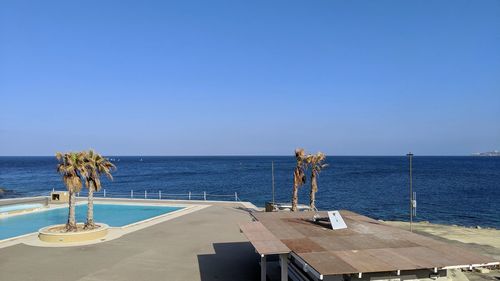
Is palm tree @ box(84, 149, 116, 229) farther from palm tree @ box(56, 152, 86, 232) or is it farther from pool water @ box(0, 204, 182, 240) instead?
pool water @ box(0, 204, 182, 240)

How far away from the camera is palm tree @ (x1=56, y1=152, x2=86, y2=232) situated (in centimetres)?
2147

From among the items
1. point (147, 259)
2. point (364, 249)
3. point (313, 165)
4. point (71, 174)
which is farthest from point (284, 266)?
point (313, 165)

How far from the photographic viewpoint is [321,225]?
50.5 ft

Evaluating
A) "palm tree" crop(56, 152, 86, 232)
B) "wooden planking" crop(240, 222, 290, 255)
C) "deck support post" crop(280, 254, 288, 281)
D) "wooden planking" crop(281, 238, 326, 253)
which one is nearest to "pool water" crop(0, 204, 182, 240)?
"palm tree" crop(56, 152, 86, 232)

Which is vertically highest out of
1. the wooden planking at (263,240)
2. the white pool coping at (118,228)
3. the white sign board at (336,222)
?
the white sign board at (336,222)

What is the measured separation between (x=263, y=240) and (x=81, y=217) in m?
22.9

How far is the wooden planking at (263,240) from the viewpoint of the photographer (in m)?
11.2

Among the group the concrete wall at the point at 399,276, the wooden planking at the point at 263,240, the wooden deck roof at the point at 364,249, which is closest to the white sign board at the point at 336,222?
the wooden deck roof at the point at 364,249

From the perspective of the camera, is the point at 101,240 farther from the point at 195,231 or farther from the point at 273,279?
the point at 273,279

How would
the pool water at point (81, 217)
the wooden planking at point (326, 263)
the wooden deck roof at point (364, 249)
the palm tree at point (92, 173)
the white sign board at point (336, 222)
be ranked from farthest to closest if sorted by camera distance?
1. the pool water at point (81, 217)
2. the palm tree at point (92, 173)
3. the white sign board at point (336, 222)
4. the wooden deck roof at point (364, 249)
5. the wooden planking at point (326, 263)

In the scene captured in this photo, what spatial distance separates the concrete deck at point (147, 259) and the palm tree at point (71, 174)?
2714mm

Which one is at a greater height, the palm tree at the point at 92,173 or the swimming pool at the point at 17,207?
the palm tree at the point at 92,173

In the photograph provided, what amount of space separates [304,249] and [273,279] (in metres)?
4.13

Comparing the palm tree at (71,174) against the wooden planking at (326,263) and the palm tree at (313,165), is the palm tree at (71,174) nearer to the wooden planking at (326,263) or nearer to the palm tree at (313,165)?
the palm tree at (313,165)
